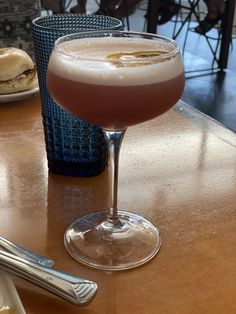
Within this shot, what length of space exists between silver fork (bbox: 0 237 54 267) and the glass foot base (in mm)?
34

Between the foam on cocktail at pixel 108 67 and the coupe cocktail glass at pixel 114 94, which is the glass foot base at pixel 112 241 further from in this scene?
the foam on cocktail at pixel 108 67

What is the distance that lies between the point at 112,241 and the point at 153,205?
8 centimetres

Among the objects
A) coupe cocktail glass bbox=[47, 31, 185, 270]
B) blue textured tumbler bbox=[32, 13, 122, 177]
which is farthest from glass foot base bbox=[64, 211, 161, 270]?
blue textured tumbler bbox=[32, 13, 122, 177]

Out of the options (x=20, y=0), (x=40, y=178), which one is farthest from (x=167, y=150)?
(x=20, y=0)

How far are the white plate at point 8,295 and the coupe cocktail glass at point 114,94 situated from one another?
0.28ft

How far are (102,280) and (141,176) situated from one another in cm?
21

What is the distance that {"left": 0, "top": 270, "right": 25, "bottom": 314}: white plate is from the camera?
16.1 inches

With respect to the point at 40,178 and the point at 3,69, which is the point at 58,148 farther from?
the point at 3,69

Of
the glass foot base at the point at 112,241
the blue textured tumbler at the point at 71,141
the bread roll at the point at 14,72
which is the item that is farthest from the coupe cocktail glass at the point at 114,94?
the bread roll at the point at 14,72

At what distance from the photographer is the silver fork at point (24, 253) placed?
478 mm

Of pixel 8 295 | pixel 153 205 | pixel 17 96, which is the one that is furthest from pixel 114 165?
pixel 17 96

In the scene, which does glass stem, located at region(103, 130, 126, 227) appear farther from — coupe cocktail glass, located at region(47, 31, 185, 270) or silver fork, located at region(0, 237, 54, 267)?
silver fork, located at region(0, 237, 54, 267)

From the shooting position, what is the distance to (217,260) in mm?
500

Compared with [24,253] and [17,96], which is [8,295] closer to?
[24,253]
